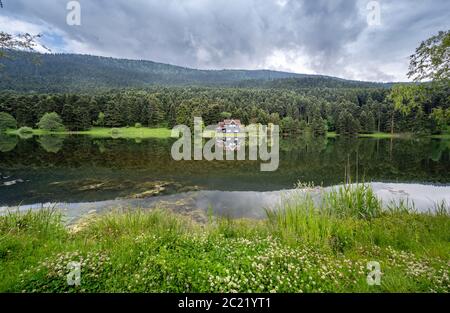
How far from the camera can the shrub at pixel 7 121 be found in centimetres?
7419

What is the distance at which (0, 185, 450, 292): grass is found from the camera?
4.32 meters

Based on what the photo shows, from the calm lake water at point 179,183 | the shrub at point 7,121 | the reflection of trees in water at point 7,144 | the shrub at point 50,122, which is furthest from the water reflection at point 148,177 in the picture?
the shrub at point 7,121

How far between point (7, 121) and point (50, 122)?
13.4 meters

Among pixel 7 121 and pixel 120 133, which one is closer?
pixel 7 121

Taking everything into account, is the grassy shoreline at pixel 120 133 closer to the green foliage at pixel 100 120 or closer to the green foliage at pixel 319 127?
the green foliage at pixel 100 120

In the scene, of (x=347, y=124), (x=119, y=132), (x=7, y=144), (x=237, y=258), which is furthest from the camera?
(x=347, y=124)

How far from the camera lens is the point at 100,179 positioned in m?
19.3

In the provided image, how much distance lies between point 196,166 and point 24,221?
18843mm

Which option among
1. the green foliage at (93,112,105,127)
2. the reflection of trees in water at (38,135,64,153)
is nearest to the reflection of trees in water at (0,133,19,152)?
the reflection of trees in water at (38,135,64,153)

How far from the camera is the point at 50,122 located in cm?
7488

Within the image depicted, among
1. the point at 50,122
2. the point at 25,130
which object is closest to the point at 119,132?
the point at 50,122

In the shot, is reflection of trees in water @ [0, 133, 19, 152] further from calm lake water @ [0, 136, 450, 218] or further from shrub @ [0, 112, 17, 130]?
shrub @ [0, 112, 17, 130]

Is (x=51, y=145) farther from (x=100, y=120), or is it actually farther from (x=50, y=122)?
(x=100, y=120)
